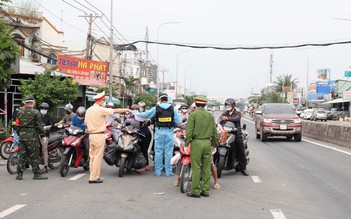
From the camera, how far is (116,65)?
6788cm

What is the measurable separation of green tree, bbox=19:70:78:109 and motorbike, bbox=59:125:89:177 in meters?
13.1

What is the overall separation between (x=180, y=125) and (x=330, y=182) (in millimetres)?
3433

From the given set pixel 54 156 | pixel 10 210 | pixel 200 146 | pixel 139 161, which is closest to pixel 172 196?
pixel 200 146

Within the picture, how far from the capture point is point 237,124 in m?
10.5

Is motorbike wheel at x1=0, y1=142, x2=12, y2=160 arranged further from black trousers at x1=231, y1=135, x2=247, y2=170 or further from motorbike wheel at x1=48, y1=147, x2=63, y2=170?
black trousers at x1=231, y1=135, x2=247, y2=170

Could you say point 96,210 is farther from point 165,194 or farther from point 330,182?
point 330,182

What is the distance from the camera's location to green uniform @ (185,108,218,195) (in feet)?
25.8

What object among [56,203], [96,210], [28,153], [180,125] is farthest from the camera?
[180,125]

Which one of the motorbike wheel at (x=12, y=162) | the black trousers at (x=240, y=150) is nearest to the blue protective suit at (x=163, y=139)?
the black trousers at (x=240, y=150)

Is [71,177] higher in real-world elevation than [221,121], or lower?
lower

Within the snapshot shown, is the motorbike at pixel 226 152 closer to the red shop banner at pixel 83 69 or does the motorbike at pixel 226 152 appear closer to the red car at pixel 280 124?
the red car at pixel 280 124

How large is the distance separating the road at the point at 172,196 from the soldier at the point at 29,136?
329 mm

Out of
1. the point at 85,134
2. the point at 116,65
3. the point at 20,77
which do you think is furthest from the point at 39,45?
the point at 85,134

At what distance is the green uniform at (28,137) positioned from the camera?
9523 mm
